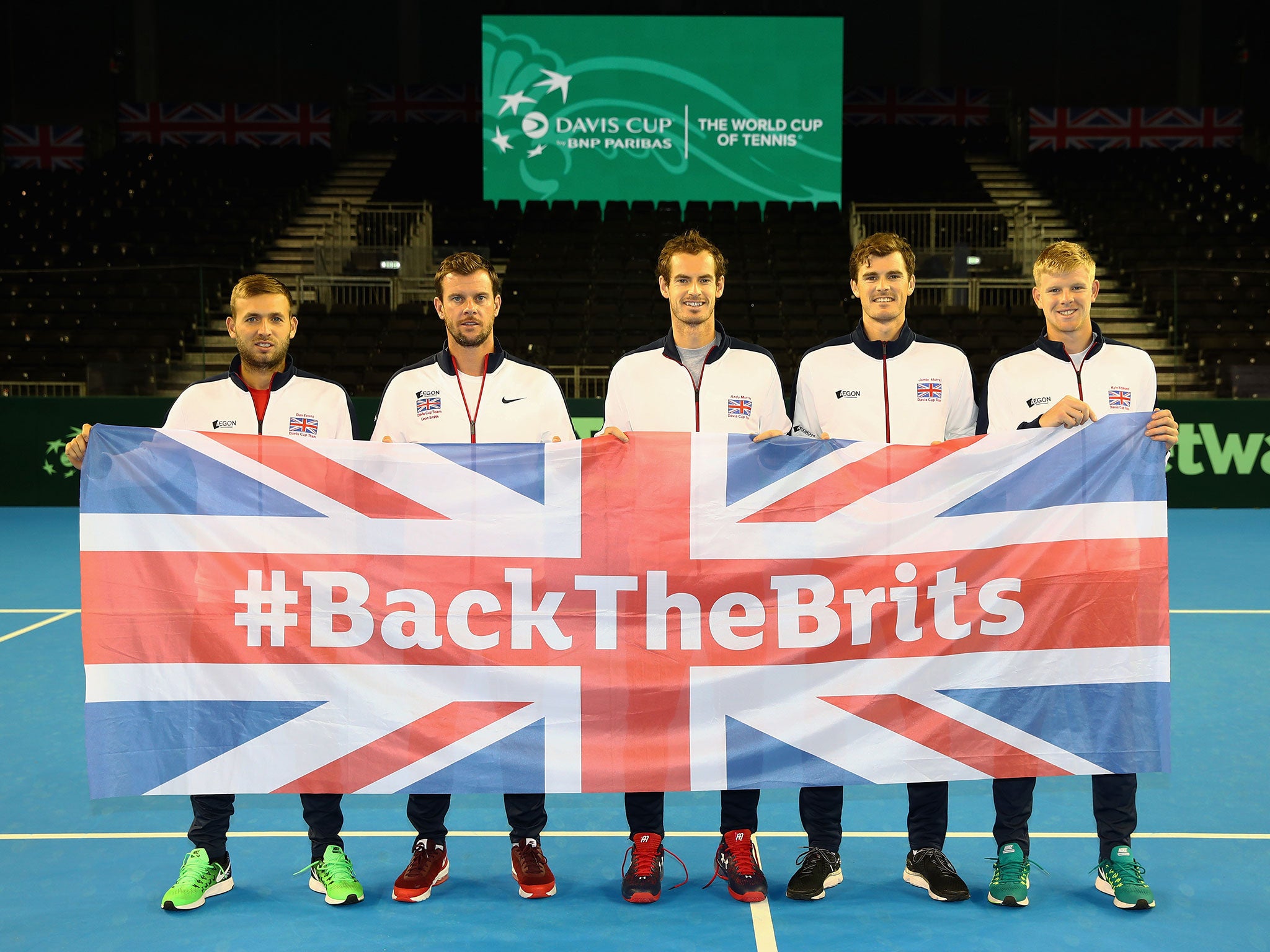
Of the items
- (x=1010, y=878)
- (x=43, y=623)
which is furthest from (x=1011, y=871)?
(x=43, y=623)

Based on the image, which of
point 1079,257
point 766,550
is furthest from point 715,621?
point 1079,257

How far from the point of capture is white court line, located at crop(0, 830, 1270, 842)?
3740mm

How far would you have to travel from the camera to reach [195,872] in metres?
3.33

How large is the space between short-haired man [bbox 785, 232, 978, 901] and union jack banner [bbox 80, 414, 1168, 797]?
136 millimetres

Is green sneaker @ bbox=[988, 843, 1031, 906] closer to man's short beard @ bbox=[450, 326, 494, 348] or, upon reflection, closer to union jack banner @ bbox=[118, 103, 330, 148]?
man's short beard @ bbox=[450, 326, 494, 348]

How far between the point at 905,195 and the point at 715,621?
1588cm

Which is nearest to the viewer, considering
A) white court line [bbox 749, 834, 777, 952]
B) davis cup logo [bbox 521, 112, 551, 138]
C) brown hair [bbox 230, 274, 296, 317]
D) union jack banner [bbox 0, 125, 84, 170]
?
white court line [bbox 749, 834, 777, 952]

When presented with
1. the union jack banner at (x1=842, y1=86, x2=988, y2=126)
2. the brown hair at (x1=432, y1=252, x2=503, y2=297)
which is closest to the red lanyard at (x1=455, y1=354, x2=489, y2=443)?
the brown hair at (x1=432, y1=252, x2=503, y2=297)

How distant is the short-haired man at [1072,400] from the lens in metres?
3.32

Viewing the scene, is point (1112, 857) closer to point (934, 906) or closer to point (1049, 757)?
point (1049, 757)

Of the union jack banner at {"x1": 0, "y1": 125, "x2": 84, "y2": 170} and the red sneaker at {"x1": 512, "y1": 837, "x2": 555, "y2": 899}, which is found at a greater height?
Answer: the union jack banner at {"x1": 0, "y1": 125, "x2": 84, "y2": 170}

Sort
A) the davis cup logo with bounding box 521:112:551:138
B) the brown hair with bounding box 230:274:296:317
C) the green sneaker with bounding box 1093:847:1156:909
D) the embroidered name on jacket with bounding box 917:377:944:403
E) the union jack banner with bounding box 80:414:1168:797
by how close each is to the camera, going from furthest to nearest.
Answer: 1. the davis cup logo with bounding box 521:112:551:138
2. the embroidered name on jacket with bounding box 917:377:944:403
3. the brown hair with bounding box 230:274:296:317
4. the union jack banner with bounding box 80:414:1168:797
5. the green sneaker with bounding box 1093:847:1156:909

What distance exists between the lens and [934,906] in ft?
10.8

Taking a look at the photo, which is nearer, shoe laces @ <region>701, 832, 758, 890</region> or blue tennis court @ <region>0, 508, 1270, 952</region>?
blue tennis court @ <region>0, 508, 1270, 952</region>
